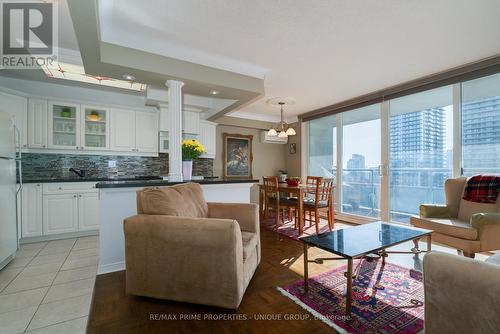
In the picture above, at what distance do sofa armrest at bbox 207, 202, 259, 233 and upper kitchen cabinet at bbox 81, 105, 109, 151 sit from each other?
2666mm

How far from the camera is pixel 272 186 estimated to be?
12.7 feet

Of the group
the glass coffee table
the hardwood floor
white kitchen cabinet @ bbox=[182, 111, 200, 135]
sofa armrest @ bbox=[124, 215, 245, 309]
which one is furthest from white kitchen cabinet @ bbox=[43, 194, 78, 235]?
the glass coffee table

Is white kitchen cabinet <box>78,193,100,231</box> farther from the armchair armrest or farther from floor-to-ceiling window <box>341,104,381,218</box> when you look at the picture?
the armchair armrest

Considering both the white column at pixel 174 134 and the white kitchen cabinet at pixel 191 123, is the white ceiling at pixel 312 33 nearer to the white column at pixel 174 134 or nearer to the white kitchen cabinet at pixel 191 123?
the white column at pixel 174 134

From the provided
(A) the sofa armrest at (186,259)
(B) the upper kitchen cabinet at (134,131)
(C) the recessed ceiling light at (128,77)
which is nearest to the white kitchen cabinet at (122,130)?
(B) the upper kitchen cabinet at (134,131)

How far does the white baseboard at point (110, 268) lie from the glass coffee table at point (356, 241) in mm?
1878

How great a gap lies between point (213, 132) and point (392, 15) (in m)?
3.71

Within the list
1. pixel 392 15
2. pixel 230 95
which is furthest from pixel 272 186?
pixel 392 15

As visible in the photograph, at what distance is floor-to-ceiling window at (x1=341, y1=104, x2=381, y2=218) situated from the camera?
168 inches

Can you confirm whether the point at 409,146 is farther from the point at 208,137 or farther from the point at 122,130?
the point at 122,130

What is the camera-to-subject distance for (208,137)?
4.96m

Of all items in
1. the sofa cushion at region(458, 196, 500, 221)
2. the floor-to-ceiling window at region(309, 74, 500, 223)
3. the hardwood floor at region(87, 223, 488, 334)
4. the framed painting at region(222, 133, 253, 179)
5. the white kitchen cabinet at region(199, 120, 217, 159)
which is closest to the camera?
the hardwood floor at region(87, 223, 488, 334)

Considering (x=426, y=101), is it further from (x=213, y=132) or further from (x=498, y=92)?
(x=213, y=132)

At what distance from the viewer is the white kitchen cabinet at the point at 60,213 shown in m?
3.24
